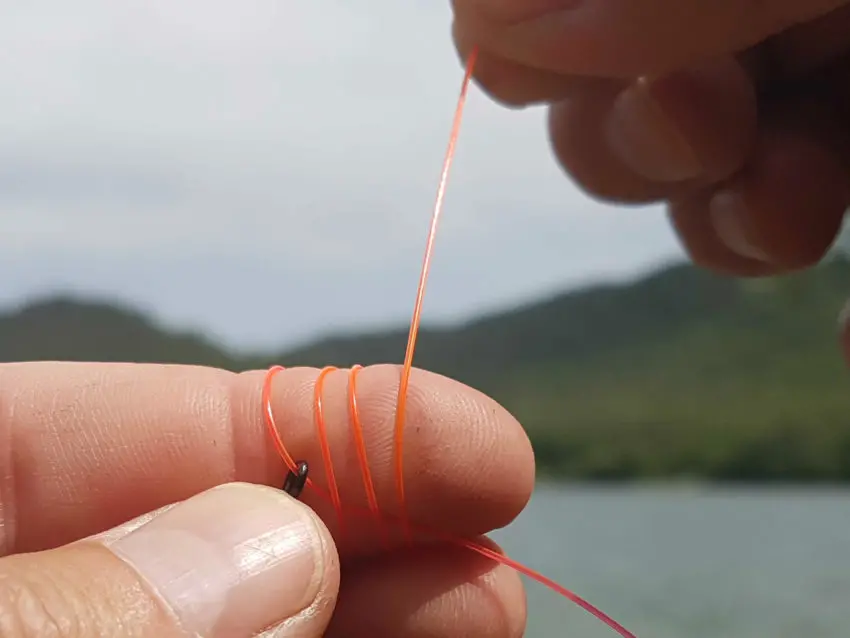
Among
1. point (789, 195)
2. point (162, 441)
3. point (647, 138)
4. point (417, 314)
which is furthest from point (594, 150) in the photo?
point (162, 441)

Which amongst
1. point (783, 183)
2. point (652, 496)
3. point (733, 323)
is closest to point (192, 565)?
point (783, 183)

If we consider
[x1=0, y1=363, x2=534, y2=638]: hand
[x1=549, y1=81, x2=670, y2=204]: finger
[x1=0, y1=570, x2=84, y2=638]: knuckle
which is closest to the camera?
[x1=0, y1=570, x2=84, y2=638]: knuckle

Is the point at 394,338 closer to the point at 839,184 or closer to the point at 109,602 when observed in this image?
the point at 839,184

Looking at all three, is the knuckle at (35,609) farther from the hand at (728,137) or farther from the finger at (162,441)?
the hand at (728,137)

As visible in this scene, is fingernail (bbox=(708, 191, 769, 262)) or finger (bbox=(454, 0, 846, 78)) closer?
finger (bbox=(454, 0, 846, 78))

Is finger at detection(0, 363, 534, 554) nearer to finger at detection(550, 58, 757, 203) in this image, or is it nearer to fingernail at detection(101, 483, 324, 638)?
fingernail at detection(101, 483, 324, 638)

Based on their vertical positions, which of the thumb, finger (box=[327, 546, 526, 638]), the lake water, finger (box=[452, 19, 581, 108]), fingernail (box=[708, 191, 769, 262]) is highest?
finger (box=[452, 19, 581, 108])

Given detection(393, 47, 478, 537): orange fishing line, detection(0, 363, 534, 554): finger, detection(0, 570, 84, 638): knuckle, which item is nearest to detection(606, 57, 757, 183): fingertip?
detection(393, 47, 478, 537): orange fishing line
